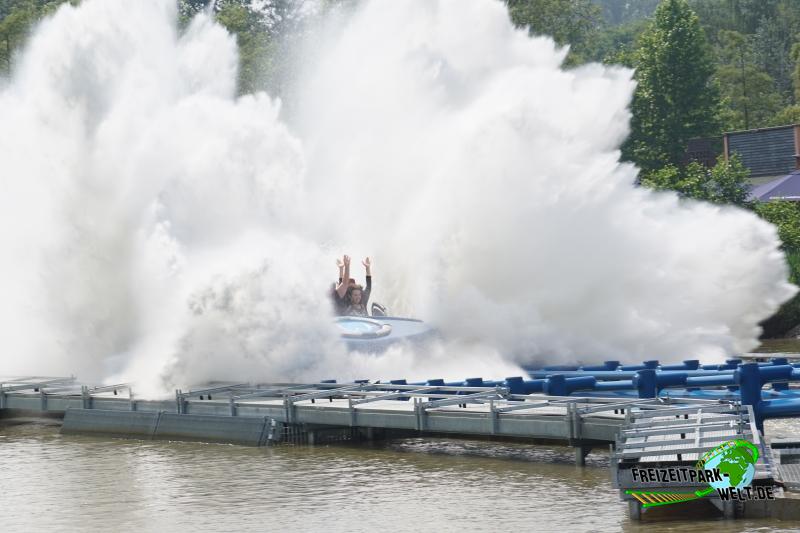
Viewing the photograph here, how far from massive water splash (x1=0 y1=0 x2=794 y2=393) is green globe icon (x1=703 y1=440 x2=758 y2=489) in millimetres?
10976

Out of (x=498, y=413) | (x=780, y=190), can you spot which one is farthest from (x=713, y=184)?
(x=498, y=413)

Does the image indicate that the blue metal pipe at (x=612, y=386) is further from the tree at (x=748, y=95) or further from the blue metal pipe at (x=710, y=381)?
the tree at (x=748, y=95)

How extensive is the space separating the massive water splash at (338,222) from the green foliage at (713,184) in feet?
44.2

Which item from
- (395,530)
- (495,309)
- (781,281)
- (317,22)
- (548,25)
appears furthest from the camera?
(548,25)

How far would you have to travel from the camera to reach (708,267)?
3048 centimetres

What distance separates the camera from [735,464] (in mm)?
13336

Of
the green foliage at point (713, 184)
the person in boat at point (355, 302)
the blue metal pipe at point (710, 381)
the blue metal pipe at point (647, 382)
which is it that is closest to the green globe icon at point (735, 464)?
the blue metal pipe at point (710, 381)

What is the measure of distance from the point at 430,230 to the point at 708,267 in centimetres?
628

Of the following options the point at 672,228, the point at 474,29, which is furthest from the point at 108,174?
the point at 672,228

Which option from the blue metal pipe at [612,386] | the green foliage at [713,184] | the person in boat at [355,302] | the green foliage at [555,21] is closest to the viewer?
the blue metal pipe at [612,386]

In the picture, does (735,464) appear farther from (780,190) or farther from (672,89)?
(672,89)

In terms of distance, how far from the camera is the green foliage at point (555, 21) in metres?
73.6

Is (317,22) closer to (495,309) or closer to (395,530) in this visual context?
(495,309)

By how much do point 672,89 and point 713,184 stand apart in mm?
21469
